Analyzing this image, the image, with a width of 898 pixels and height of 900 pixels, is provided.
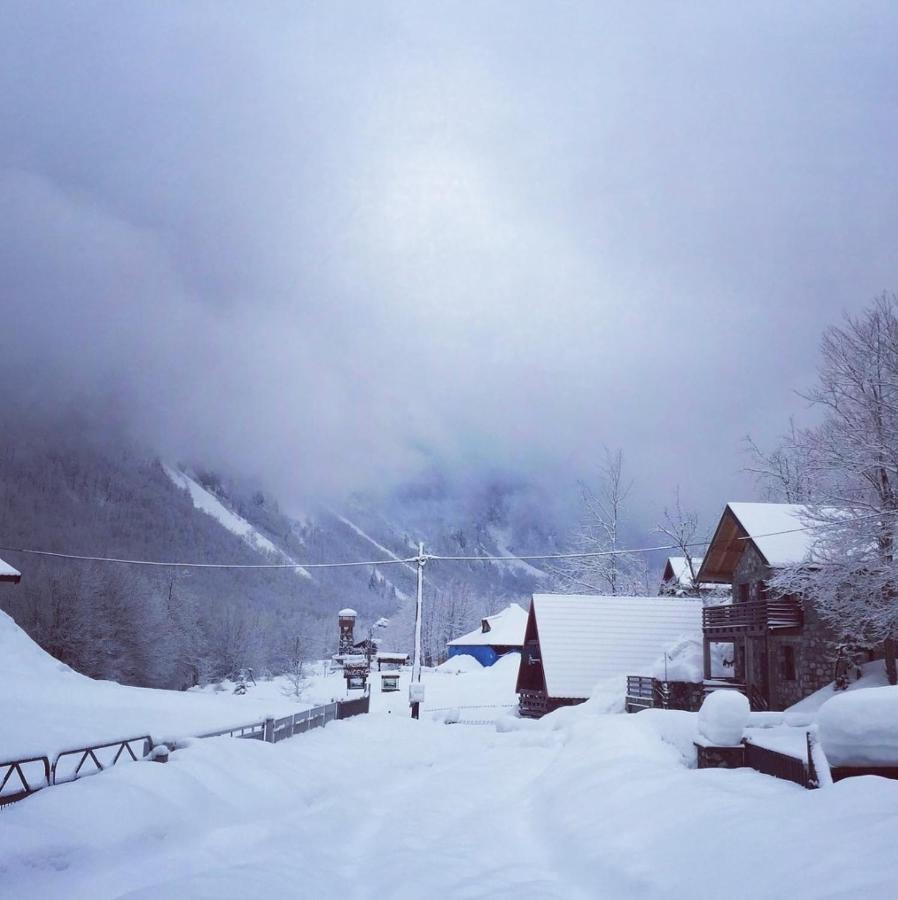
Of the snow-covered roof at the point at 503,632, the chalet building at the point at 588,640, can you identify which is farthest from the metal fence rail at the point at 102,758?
the snow-covered roof at the point at 503,632

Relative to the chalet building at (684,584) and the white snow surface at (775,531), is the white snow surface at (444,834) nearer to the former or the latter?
the white snow surface at (775,531)

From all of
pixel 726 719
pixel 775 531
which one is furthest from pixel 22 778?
pixel 775 531

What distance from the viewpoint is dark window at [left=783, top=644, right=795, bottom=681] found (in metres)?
27.3

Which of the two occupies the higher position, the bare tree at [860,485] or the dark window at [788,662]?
the bare tree at [860,485]

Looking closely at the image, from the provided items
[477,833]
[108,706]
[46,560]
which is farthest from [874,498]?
[46,560]

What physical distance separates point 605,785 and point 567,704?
2220 cm

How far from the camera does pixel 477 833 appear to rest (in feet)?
33.9

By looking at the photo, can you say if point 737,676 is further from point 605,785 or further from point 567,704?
point 605,785

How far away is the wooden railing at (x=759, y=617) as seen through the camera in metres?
26.7

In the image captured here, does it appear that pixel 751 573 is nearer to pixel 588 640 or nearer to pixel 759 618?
pixel 759 618

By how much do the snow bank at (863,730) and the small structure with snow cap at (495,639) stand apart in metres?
72.2

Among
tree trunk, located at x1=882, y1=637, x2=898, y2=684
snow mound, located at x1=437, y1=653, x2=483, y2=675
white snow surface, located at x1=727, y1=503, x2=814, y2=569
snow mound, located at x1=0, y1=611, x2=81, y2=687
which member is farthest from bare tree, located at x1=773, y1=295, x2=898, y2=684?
snow mound, located at x1=437, y1=653, x2=483, y2=675

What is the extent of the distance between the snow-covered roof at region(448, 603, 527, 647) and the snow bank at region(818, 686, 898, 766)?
72373 mm

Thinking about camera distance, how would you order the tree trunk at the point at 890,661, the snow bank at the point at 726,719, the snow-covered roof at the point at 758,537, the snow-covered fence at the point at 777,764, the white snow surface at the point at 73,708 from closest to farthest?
the snow-covered fence at the point at 777,764
the snow bank at the point at 726,719
the white snow surface at the point at 73,708
the tree trunk at the point at 890,661
the snow-covered roof at the point at 758,537
